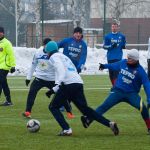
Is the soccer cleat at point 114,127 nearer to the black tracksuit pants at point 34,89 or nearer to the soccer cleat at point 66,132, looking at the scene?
the soccer cleat at point 66,132

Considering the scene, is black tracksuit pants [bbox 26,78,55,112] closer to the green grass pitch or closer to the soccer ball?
the green grass pitch

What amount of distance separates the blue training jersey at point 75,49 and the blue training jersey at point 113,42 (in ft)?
10.0

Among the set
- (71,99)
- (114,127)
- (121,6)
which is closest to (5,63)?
(71,99)

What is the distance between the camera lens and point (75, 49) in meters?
18.3

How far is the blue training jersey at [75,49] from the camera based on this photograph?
18266 mm

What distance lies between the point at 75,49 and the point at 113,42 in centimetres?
330

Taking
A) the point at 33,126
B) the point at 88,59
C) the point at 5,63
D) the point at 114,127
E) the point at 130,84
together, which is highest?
the point at 130,84

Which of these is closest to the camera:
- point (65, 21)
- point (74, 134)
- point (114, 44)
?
point (74, 134)

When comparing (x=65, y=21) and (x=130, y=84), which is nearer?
(x=130, y=84)

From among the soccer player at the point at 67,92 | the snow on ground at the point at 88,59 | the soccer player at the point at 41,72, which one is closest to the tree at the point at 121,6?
the snow on ground at the point at 88,59

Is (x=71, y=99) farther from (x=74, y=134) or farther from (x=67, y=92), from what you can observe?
(x=74, y=134)

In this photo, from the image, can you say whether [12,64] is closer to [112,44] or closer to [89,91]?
[112,44]

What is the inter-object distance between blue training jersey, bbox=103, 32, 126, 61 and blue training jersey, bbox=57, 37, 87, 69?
3.05 m

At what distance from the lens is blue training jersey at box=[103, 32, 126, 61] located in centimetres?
2141
